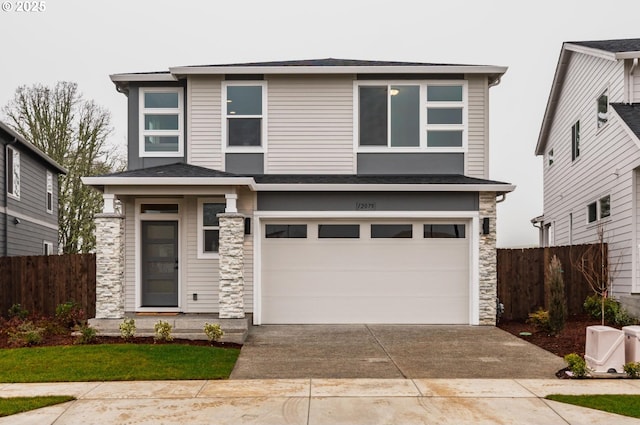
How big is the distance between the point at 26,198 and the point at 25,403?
1474 cm

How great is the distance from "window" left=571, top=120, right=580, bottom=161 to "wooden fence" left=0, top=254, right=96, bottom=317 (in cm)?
1381

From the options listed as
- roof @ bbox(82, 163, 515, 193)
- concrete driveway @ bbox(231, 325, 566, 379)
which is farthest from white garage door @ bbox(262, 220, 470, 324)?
roof @ bbox(82, 163, 515, 193)

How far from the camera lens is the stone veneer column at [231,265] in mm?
11844

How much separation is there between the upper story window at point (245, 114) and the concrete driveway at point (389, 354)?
4390 millimetres

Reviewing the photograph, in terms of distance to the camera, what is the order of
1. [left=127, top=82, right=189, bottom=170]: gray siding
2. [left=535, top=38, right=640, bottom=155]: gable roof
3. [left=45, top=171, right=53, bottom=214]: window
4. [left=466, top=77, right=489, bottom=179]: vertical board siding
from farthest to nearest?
[left=45, top=171, right=53, bottom=214]: window → [left=127, top=82, right=189, bottom=170]: gray siding → [left=466, top=77, right=489, bottom=179]: vertical board siding → [left=535, top=38, right=640, bottom=155]: gable roof

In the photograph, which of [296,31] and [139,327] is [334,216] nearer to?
[139,327]

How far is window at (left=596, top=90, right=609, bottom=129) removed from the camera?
1480 centimetres

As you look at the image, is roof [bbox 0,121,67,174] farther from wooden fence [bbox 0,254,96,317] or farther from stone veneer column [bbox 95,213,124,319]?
stone veneer column [bbox 95,213,124,319]

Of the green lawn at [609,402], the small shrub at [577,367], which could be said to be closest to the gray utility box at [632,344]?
the small shrub at [577,367]

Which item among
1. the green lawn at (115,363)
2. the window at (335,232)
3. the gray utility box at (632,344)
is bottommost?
the green lawn at (115,363)

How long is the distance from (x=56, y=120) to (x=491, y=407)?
2393 cm

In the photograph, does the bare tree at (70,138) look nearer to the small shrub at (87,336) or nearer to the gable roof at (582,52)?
the small shrub at (87,336)

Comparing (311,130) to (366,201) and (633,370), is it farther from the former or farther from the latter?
(633,370)

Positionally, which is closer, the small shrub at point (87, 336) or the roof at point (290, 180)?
the small shrub at point (87, 336)
